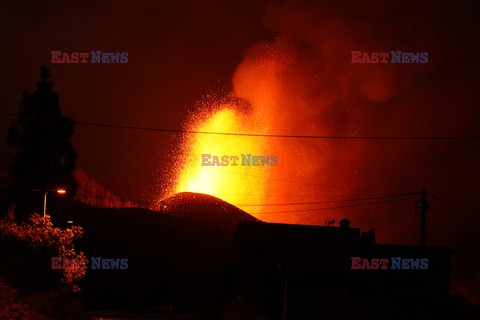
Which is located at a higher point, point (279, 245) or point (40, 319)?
point (279, 245)

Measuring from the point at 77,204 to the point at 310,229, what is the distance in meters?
58.0

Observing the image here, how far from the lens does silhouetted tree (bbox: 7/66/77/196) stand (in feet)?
147

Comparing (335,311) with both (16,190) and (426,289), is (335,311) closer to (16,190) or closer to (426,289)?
(426,289)

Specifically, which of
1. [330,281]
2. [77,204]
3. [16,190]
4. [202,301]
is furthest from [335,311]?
[77,204]

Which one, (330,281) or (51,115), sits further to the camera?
(51,115)

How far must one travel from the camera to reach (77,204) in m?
94.2

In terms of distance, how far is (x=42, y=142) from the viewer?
45688 millimetres

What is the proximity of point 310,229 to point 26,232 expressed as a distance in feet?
78.0

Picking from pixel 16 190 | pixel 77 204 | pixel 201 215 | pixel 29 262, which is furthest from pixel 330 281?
pixel 201 215

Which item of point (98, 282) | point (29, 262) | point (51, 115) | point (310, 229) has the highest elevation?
point (51, 115)

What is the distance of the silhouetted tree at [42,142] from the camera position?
4488 cm

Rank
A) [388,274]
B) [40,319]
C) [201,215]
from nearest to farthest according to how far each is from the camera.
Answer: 1. [40,319]
2. [388,274]
3. [201,215]

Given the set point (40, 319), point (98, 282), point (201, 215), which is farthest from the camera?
point (201, 215)

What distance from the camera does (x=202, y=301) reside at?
43594mm
